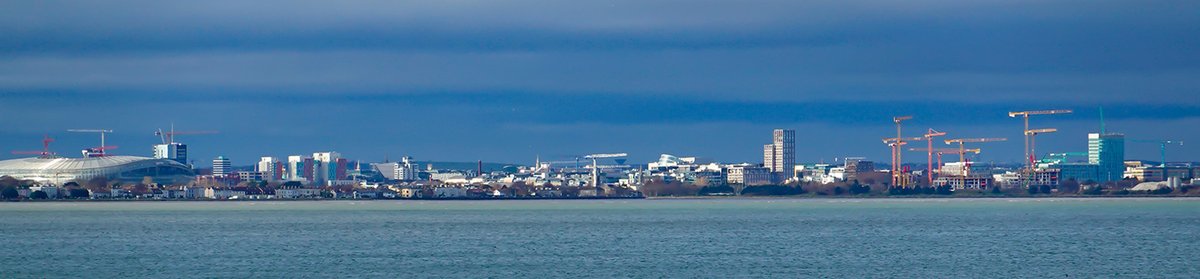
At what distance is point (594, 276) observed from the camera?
54.6 meters

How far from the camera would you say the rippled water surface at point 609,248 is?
5684 centimetres

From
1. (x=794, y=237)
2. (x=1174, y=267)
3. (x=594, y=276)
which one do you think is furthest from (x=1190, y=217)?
(x=594, y=276)

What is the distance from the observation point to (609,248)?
68.9 m

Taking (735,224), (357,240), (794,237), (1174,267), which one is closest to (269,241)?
(357,240)

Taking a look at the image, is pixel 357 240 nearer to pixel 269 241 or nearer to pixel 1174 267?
pixel 269 241

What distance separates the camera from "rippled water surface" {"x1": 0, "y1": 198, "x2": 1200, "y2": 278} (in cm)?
5684

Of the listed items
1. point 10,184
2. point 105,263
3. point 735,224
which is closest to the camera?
point 105,263

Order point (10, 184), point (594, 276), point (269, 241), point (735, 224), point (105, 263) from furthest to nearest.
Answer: point (10, 184) < point (735, 224) < point (269, 241) < point (105, 263) < point (594, 276)

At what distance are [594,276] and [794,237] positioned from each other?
24.9 metres

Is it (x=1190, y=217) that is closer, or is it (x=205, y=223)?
(x=205, y=223)

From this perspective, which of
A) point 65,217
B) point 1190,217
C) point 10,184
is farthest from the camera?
point 10,184

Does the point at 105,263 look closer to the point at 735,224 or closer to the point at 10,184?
the point at 735,224

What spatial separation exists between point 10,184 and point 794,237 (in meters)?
136

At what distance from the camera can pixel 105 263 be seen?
202 ft
